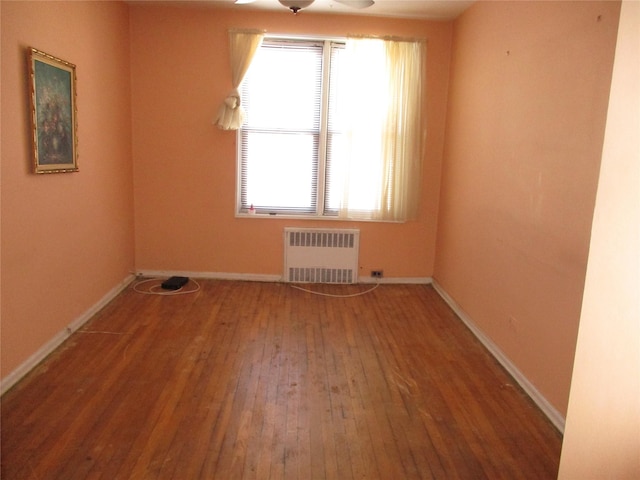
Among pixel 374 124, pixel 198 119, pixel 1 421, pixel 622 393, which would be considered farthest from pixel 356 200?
pixel 622 393

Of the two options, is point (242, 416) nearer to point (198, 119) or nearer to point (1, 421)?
point (1, 421)

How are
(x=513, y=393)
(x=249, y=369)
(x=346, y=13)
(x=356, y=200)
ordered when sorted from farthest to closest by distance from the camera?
(x=356, y=200), (x=346, y=13), (x=249, y=369), (x=513, y=393)

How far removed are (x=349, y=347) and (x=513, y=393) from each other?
43.2 inches

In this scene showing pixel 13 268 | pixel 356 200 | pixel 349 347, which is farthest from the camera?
pixel 356 200

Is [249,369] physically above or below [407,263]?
below

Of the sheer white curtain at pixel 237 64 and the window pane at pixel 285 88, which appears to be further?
the window pane at pixel 285 88

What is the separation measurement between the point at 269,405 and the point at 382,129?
289 cm

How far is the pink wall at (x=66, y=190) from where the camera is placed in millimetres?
2529

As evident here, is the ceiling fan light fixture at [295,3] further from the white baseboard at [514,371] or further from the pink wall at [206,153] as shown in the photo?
the white baseboard at [514,371]

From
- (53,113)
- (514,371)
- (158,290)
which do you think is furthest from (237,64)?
(514,371)

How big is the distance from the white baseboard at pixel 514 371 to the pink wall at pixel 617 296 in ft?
4.87

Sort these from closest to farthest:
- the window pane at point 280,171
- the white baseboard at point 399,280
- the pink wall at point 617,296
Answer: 1. the pink wall at point 617,296
2. the window pane at point 280,171
3. the white baseboard at point 399,280

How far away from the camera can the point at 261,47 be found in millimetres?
4438

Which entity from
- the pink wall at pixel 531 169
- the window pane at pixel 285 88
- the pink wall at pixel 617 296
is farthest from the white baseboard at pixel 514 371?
the window pane at pixel 285 88
